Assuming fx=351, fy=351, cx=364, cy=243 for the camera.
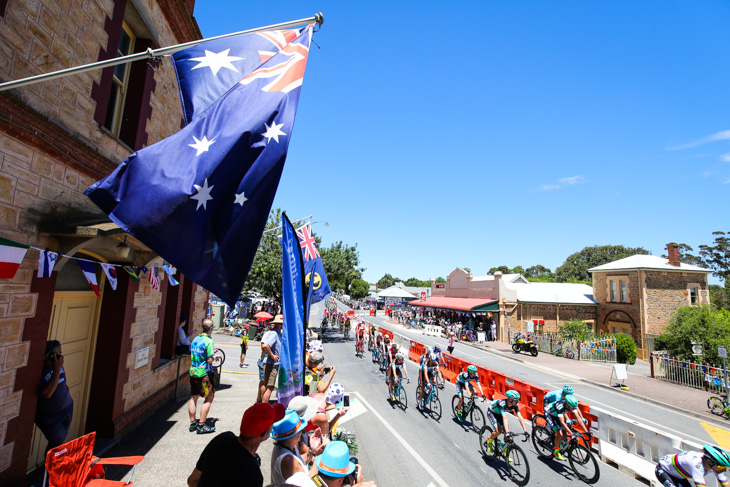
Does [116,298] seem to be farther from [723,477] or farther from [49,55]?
[723,477]

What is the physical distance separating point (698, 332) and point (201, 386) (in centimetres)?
2358

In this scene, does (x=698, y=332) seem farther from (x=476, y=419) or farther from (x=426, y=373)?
(x=426, y=373)

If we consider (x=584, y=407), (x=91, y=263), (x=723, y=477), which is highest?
(x=91, y=263)

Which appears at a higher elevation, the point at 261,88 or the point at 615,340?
the point at 261,88

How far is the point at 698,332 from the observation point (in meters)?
18.3

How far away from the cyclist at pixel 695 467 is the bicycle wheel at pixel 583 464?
179 cm

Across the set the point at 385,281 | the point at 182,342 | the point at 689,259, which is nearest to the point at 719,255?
the point at 689,259

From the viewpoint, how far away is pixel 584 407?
895 centimetres

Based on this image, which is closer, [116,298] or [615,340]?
[116,298]

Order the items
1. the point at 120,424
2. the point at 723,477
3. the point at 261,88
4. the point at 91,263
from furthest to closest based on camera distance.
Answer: the point at 120,424 → the point at 91,263 → the point at 723,477 → the point at 261,88

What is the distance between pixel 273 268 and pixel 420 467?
16905 millimetres

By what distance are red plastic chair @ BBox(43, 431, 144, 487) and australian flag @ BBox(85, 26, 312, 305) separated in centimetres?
239

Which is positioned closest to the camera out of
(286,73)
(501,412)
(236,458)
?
(236,458)

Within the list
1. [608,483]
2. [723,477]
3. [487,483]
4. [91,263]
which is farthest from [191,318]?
[723,477]
